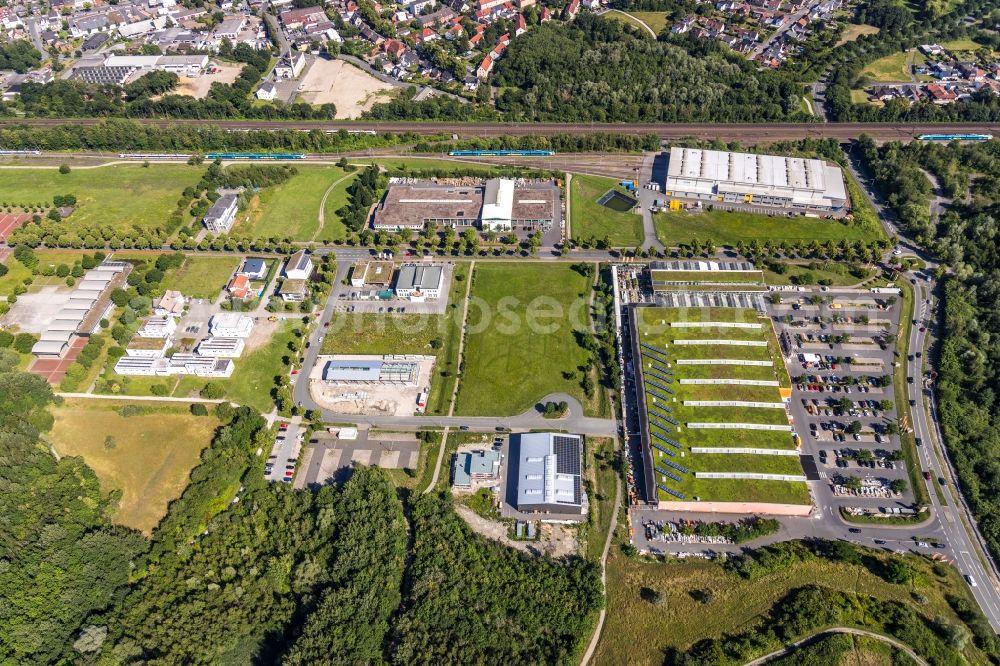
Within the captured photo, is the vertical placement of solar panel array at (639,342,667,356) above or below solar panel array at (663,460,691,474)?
above

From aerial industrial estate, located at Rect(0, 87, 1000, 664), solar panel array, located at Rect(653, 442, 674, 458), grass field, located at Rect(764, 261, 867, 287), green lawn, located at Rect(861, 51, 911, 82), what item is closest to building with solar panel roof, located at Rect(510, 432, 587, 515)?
aerial industrial estate, located at Rect(0, 87, 1000, 664)

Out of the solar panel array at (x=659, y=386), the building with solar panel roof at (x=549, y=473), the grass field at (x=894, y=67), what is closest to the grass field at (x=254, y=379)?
the building with solar panel roof at (x=549, y=473)

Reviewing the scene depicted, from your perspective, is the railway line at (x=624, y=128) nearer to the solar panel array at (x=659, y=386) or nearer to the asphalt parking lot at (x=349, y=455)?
the solar panel array at (x=659, y=386)

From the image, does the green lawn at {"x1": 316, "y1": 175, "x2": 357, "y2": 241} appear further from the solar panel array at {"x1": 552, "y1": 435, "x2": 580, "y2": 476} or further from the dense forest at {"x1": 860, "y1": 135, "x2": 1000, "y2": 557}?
the dense forest at {"x1": 860, "y1": 135, "x2": 1000, "y2": 557}

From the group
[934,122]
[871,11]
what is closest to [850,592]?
[934,122]

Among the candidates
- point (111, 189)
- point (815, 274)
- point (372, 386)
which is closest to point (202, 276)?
point (111, 189)

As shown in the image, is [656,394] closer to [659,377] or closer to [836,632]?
[659,377]

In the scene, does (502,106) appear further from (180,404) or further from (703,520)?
(703,520)
